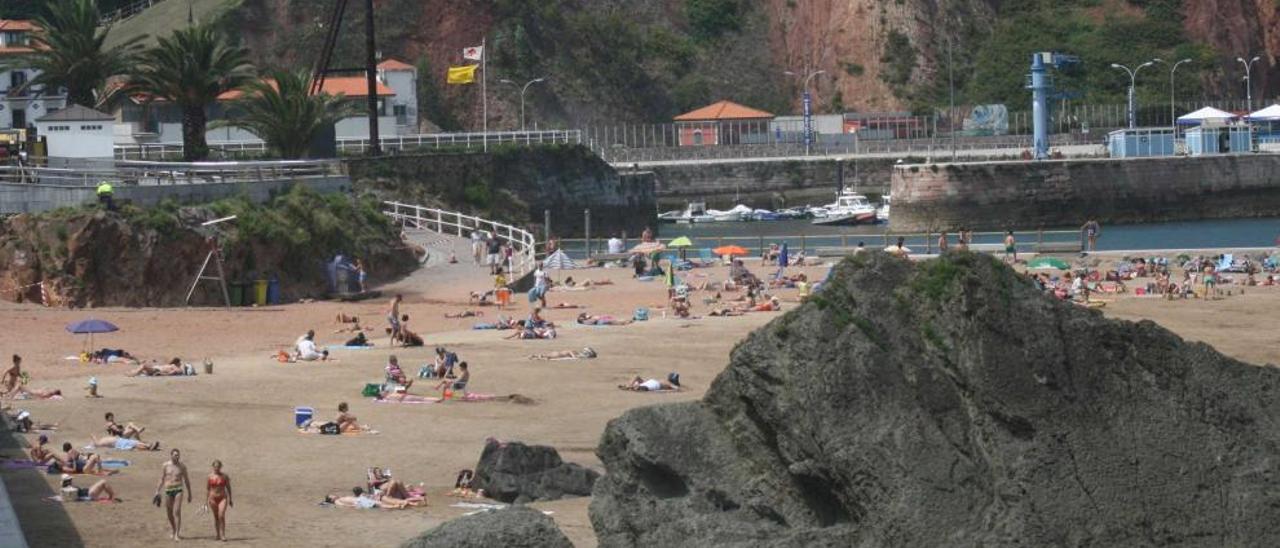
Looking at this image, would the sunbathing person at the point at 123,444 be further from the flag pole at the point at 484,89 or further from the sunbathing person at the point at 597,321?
the flag pole at the point at 484,89

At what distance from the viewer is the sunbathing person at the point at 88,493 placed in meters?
22.3

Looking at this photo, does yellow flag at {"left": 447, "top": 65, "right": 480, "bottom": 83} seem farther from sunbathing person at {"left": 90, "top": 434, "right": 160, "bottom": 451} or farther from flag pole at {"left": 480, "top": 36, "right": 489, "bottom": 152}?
sunbathing person at {"left": 90, "top": 434, "right": 160, "bottom": 451}

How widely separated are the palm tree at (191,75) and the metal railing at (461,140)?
10.4m

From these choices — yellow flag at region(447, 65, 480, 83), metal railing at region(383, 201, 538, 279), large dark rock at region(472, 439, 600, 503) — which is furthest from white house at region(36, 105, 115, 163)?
large dark rock at region(472, 439, 600, 503)

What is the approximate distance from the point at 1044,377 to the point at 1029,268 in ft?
129

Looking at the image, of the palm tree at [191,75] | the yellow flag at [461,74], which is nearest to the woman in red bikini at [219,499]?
the palm tree at [191,75]

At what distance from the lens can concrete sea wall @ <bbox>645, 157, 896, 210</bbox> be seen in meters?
96.0

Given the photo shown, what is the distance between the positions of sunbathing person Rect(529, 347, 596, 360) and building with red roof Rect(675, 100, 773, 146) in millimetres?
64532

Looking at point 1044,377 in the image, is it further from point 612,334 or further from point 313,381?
point 612,334

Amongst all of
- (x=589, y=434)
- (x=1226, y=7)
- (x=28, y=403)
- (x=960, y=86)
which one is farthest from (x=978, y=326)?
(x=1226, y=7)

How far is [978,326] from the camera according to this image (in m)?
14.9

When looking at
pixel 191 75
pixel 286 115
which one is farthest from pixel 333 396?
pixel 286 115

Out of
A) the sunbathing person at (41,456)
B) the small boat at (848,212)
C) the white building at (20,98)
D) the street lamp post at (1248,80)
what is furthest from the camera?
the street lamp post at (1248,80)

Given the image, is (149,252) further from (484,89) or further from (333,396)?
(484,89)
